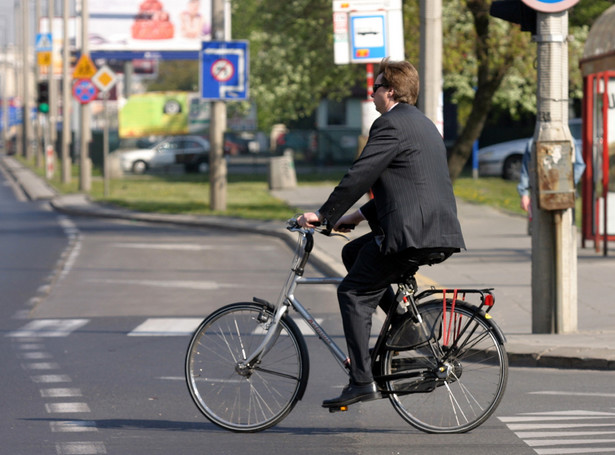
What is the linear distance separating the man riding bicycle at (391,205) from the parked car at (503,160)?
29.8 meters

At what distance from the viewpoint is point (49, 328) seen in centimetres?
1036

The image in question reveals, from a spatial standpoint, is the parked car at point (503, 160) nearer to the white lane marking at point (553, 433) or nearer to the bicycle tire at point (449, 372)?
the white lane marking at point (553, 433)

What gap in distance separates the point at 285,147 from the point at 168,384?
2121 inches

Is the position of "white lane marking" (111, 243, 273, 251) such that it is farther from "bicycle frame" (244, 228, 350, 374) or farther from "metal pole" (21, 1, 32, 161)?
"metal pole" (21, 1, 32, 161)

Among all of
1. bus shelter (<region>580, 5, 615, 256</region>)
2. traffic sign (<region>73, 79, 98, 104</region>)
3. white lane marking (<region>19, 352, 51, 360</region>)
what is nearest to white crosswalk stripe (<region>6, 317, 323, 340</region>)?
white lane marking (<region>19, 352, 51, 360</region>)

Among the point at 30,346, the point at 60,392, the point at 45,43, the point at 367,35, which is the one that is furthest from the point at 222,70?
the point at 45,43

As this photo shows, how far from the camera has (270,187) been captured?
33750 mm

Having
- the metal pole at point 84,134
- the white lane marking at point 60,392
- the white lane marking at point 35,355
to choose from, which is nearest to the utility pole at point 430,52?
the white lane marking at point 35,355

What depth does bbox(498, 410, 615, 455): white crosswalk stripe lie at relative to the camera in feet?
19.9

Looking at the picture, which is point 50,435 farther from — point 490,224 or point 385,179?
point 490,224

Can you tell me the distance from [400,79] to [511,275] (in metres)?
7.42

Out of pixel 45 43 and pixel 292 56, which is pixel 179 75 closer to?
pixel 45 43

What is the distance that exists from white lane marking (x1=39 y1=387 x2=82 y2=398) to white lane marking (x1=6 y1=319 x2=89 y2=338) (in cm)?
232

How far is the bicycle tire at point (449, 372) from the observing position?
6.20 metres
